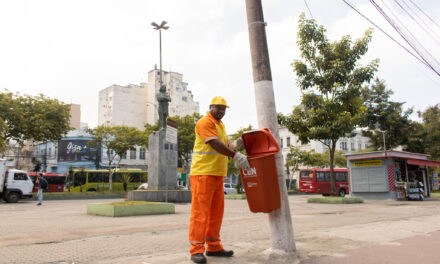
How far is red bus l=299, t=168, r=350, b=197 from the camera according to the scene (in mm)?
35344

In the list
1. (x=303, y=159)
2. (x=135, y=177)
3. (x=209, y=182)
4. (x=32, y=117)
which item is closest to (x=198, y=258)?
(x=209, y=182)

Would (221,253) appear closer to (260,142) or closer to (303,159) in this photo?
(260,142)

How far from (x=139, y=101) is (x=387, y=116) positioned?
49662 mm

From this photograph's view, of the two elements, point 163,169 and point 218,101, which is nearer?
point 218,101

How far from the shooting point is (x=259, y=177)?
3.63 m

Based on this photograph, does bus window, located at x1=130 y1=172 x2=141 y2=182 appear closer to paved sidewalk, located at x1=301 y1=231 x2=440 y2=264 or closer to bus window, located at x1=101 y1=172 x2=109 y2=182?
bus window, located at x1=101 y1=172 x2=109 y2=182

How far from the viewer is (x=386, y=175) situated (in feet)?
66.9

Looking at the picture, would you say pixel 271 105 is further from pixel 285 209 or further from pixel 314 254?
pixel 314 254

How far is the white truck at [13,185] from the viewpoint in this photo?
20.8 m

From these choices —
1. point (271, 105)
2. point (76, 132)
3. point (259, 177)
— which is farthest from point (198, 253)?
point (76, 132)

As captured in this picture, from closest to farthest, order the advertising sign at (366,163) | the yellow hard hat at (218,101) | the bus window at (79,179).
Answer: the yellow hard hat at (218,101) → the advertising sign at (366,163) → the bus window at (79,179)

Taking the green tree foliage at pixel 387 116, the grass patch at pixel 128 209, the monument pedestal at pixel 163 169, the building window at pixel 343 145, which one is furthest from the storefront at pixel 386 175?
the building window at pixel 343 145

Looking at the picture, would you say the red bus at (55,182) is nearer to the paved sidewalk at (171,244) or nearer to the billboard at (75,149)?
the billboard at (75,149)

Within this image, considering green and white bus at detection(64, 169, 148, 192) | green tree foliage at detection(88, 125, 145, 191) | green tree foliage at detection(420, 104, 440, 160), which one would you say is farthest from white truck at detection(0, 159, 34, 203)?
green tree foliage at detection(420, 104, 440, 160)
